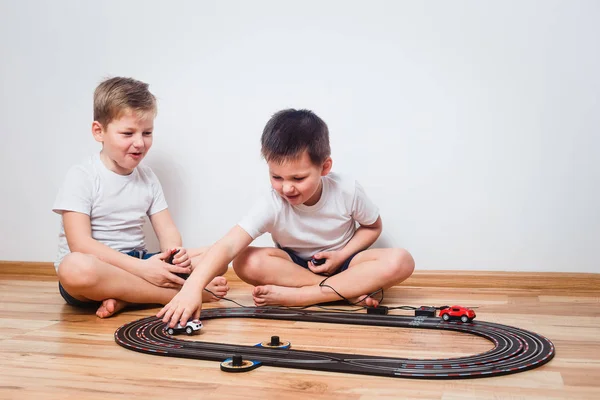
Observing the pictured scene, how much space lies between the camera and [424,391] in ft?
3.09

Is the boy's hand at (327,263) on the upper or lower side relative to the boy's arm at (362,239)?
lower

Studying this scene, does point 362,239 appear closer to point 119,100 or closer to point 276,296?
point 276,296

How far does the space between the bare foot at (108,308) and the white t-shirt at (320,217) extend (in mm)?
375

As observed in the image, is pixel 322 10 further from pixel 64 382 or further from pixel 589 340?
pixel 64 382

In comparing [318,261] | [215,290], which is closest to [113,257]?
[215,290]

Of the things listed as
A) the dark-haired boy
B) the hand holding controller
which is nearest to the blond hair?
the dark-haired boy

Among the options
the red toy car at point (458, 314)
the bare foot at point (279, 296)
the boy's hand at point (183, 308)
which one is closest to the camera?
the boy's hand at point (183, 308)

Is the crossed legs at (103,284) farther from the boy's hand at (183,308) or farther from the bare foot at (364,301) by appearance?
the bare foot at (364,301)

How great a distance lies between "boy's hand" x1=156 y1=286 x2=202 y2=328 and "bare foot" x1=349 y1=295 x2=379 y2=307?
0.47m

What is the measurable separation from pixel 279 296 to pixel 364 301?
21 cm

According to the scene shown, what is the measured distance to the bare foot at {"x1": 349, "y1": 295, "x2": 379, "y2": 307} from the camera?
161cm

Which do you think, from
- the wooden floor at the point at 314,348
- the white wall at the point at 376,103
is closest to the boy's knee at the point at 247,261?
the wooden floor at the point at 314,348

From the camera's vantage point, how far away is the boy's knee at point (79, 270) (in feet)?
4.92

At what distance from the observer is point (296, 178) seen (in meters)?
1.51
